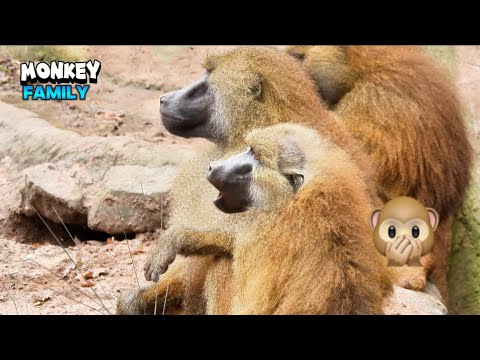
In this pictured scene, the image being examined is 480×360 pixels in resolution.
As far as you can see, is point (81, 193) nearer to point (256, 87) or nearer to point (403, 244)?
point (256, 87)

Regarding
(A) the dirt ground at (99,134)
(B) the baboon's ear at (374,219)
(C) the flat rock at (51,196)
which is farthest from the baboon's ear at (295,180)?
(C) the flat rock at (51,196)

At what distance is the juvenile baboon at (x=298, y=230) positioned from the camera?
370 cm

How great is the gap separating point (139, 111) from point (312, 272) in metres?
4.37

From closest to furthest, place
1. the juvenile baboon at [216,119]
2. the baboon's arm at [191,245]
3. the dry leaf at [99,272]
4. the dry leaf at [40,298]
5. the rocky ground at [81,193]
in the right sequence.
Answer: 1. the baboon's arm at [191,245]
2. the juvenile baboon at [216,119]
3. the dry leaf at [40,298]
4. the rocky ground at [81,193]
5. the dry leaf at [99,272]

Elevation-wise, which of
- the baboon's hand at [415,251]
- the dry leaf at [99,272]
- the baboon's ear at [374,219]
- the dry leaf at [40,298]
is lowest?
the dry leaf at [99,272]

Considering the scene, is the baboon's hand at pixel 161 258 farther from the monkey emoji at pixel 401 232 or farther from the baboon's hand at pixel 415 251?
the baboon's hand at pixel 415 251

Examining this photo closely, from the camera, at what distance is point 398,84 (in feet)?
19.1

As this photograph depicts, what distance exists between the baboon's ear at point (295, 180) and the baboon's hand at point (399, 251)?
0.53 metres

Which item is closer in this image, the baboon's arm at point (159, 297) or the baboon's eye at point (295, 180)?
the baboon's eye at point (295, 180)

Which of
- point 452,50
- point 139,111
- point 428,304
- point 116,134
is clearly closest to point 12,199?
point 116,134

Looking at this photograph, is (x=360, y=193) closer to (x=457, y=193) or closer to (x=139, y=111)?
(x=457, y=193)

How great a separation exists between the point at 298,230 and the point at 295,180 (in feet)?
0.88

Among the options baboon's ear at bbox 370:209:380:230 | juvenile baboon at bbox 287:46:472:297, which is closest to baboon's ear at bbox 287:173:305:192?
baboon's ear at bbox 370:209:380:230

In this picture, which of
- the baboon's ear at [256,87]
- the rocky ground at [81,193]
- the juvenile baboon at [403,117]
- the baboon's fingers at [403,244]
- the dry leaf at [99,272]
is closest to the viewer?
the baboon's fingers at [403,244]
